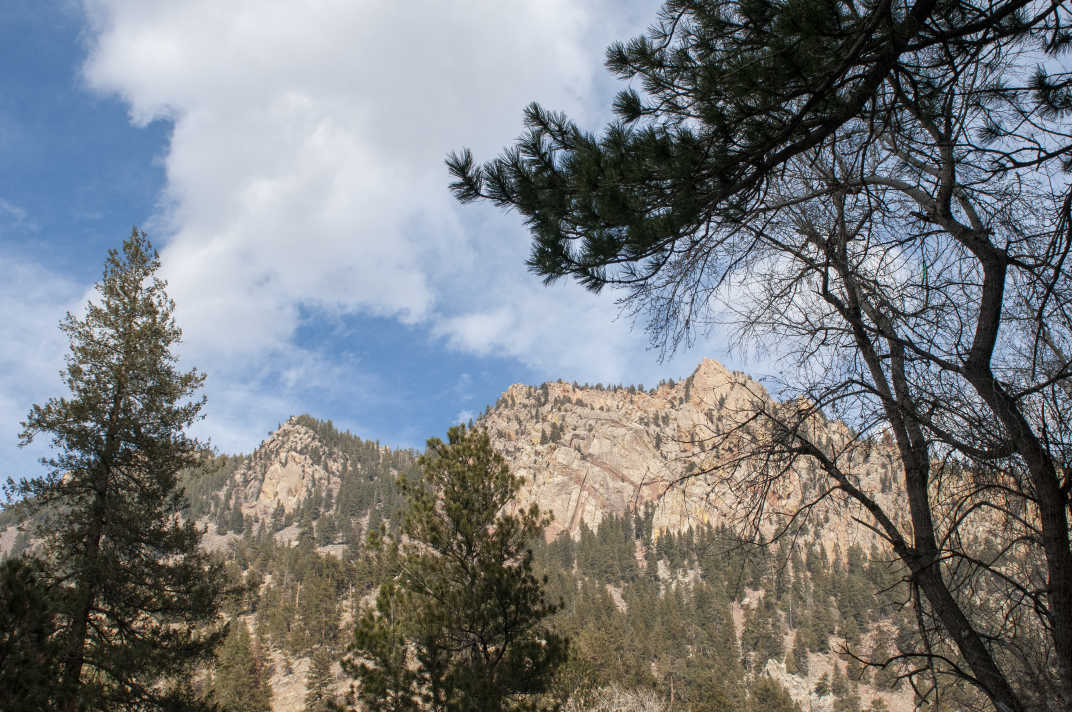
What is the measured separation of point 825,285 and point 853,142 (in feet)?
4.13

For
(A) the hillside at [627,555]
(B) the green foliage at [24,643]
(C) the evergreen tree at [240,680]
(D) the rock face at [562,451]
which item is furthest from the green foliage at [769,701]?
(B) the green foliage at [24,643]

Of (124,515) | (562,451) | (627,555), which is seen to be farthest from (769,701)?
(562,451)

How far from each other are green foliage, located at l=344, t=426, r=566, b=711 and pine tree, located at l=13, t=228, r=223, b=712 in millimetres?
2909

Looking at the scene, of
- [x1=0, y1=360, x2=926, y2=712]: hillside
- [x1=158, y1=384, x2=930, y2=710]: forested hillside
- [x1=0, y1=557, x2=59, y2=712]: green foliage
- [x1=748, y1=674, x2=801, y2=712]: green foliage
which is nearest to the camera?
[x1=0, y1=360, x2=926, y2=712]: hillside

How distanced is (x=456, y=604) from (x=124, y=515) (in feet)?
17.7

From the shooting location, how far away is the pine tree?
8.85m

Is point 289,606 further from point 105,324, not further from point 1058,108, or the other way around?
point 1058,108

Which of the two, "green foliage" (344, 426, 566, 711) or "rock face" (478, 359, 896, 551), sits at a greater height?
"rock face" (478, 359, 896, 551)

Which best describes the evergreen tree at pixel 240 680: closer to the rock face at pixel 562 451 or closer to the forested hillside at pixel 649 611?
the forested hillside at pixel 649 611

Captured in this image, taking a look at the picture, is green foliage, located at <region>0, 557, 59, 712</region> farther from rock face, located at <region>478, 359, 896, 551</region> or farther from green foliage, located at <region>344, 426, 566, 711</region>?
rock face, located at <region>478, 359, 896, 551</region>

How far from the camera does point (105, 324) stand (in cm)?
1063

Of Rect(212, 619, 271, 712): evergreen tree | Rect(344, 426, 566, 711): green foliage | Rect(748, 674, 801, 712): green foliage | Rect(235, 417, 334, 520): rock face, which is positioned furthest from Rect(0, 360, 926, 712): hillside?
Rect(212, 619, 271, 712): evergreen tree

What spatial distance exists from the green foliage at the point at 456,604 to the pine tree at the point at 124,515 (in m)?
2.91

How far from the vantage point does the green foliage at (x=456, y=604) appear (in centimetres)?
972
